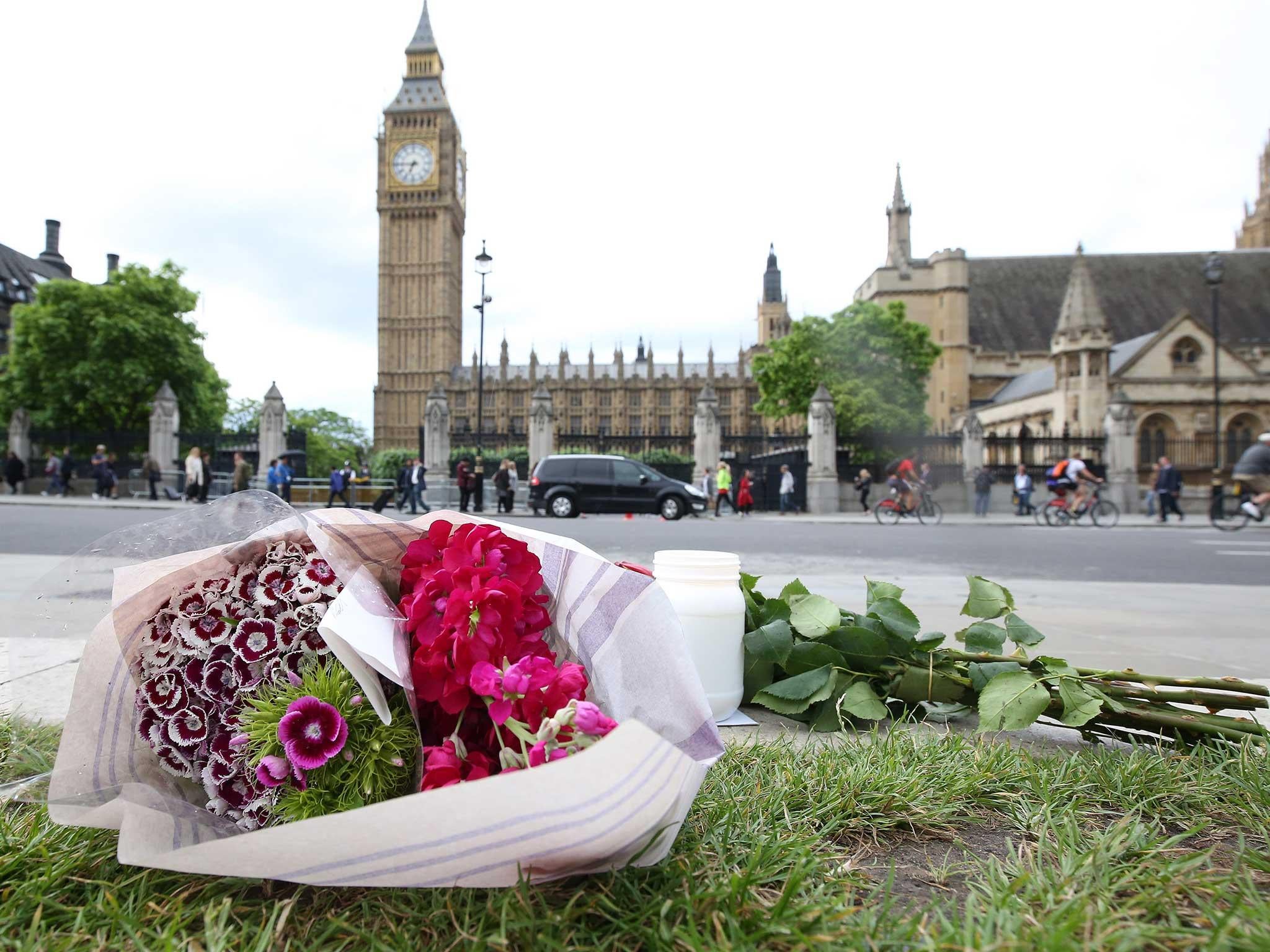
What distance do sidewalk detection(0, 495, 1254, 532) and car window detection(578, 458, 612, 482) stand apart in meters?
0.95

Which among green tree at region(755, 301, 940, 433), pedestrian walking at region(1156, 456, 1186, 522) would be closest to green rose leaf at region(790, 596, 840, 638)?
pedestrian walking at region(1156, 456, 1186, 522)

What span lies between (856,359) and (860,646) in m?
40.0

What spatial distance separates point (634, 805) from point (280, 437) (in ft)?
92.1

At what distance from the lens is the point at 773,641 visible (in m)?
2.22

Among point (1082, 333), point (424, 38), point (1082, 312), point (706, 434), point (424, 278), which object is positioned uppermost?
point (424, 38)

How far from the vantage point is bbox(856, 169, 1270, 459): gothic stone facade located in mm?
35969

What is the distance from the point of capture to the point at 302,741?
1048 millimetres

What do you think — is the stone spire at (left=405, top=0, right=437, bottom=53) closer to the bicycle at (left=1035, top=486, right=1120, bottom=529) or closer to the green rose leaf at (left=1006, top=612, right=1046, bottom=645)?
the bicycle at (left=1035, top=486, right=1120, bottom=529)

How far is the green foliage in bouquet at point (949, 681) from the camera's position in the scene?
1925mm

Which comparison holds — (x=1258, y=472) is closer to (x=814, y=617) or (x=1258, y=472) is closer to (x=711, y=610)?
(x=814, y=617)

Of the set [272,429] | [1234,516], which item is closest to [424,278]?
[272,429]

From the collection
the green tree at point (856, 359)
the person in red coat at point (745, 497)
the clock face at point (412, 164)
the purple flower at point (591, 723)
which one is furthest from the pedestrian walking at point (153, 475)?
the clock face at point (412, 164)

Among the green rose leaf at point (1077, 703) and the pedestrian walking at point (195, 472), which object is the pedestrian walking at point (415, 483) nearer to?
the pedestrian walking at point (195, 472)

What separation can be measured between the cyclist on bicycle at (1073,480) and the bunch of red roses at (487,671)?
1968 centimetres
